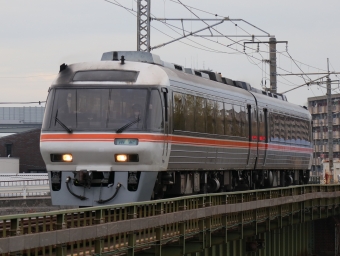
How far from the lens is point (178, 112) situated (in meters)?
23.7

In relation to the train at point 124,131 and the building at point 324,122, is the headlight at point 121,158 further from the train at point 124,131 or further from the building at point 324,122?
the building at point 324,122

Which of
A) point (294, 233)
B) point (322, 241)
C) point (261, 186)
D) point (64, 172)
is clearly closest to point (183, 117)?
point (64, 172)

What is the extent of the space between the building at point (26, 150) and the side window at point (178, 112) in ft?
178

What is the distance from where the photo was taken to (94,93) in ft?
72.7

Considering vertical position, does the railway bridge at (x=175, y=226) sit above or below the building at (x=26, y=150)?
below

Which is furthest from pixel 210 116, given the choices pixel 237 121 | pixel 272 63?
pixel 272 63

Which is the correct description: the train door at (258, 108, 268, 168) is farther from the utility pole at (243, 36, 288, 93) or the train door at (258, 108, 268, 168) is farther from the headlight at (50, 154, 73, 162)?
the utility pole at (243, 36, 288, 93)

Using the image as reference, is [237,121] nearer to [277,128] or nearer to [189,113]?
[189,113]

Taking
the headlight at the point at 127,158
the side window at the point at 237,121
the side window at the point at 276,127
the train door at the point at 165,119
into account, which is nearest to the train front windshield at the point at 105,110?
the train door at the point at 165,119

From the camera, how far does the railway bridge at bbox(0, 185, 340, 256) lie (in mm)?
13625

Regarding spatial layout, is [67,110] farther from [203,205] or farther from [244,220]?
[244,220]

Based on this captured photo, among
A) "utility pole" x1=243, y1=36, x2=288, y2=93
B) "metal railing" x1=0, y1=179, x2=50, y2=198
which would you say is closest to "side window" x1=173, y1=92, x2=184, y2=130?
"metal railing" x1=0, y1=179, x2=50, y2=198

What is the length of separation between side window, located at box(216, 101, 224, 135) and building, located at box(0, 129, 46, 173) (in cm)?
5073

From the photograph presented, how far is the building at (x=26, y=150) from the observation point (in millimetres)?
77500
